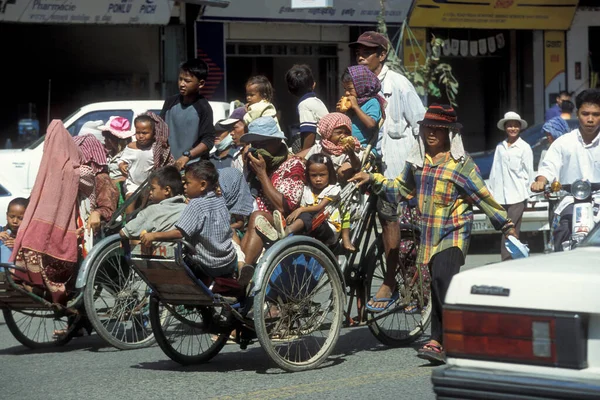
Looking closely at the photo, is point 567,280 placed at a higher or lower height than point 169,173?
lower

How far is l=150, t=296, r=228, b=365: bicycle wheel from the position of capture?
22.7 ft

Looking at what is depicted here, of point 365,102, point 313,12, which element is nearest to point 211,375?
point 365,102

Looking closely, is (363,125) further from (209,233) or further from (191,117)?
(209,233)

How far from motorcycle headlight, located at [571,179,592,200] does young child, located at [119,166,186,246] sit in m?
2.72

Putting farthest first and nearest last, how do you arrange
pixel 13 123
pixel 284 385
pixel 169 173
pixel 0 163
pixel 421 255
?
pixel 13 123, pixel 0 163, pixel 169 173, pixel 421 255, pixel 284 385

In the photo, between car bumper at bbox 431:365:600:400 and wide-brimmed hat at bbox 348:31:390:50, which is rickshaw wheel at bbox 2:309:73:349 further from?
car bumper at bbox 431:365:600:400

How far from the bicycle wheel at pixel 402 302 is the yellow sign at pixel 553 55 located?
15637mm

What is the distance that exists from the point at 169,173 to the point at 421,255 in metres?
1.78

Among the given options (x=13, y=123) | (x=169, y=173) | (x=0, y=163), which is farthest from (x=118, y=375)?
(x=13, y=123)

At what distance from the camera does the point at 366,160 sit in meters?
7.42

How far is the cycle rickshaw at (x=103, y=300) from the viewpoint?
24.3 ft

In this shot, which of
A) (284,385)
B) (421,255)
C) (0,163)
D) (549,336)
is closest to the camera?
(549,336)

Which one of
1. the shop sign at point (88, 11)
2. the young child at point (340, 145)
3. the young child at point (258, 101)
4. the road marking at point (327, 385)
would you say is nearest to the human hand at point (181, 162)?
the young child at point (258, 101)

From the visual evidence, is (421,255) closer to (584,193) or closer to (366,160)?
(366,160)
